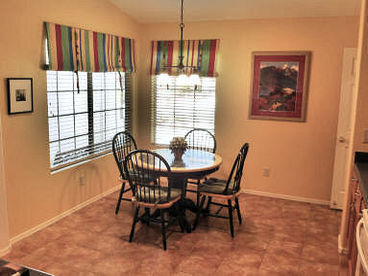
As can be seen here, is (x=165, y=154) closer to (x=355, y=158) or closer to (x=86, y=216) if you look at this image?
(x=86, y=216)

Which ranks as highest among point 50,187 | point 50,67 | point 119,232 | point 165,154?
point 50,67

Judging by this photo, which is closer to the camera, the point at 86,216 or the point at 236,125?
the point at 86,216

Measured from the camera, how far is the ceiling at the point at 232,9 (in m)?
4.12

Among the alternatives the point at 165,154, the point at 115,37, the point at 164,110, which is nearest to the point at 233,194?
the point at 165,154

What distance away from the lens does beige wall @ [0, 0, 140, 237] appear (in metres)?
3.26

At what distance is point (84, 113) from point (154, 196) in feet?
5.30

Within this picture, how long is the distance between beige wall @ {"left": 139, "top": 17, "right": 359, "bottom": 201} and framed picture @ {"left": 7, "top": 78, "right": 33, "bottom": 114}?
2.28 metres

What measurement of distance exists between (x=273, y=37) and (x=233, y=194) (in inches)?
85.9

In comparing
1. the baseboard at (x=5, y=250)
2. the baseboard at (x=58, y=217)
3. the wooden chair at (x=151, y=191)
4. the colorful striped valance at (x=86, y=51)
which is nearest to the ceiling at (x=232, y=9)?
the colorful striped valance at (x=86, y=51)

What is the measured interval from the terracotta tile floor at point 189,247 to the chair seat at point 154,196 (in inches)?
17.4

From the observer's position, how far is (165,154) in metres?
4.20

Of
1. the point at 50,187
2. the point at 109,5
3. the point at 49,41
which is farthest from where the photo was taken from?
the point at 109,5

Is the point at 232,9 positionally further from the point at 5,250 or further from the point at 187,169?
the point at 5,250

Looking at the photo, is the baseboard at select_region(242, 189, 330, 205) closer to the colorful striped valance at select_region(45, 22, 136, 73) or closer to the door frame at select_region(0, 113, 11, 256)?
the colorful striped valance at select_region(45, 22, 136, 73)
